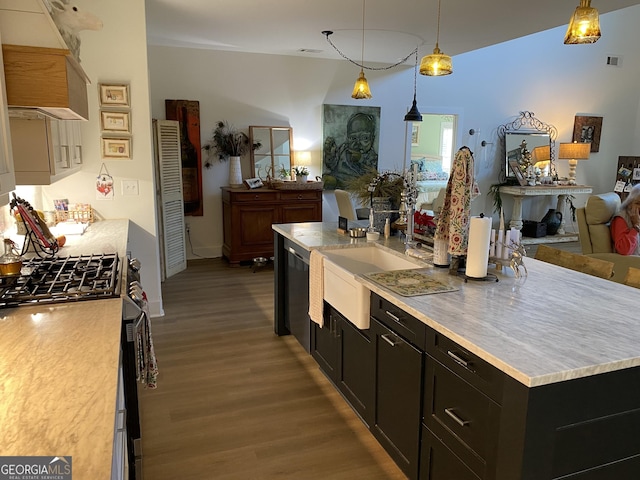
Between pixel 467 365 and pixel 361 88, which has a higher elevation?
pixel 361 88

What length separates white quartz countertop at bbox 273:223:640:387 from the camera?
1.38 m

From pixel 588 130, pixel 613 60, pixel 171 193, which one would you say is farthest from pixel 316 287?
pixel 613 60

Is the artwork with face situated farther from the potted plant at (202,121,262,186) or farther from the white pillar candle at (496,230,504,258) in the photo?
the white pillar candle at (496,230,504,258)

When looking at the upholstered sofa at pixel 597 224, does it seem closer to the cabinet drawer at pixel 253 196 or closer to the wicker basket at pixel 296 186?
the wicker basket at pixel 296 186

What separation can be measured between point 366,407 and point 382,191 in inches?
57.3

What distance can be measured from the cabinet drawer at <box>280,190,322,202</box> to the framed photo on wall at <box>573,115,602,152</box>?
5.16 metres

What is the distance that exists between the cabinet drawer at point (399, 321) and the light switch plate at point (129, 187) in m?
2.68

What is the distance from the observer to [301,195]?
6.16 m

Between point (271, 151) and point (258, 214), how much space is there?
106 cm

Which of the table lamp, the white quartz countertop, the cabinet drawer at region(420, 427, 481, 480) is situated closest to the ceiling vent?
the table lamp

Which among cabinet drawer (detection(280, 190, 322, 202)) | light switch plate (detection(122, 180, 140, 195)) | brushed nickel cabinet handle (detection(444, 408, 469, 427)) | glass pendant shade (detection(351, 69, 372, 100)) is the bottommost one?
brushed nickel cabinet handle (detection(444, 408, 469, 427))

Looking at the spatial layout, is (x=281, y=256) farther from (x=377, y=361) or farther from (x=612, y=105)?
(x=612, y=105)

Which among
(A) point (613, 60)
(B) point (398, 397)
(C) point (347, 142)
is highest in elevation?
(A) point (613, 60)

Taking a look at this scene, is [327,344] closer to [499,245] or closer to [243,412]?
[243,412]
